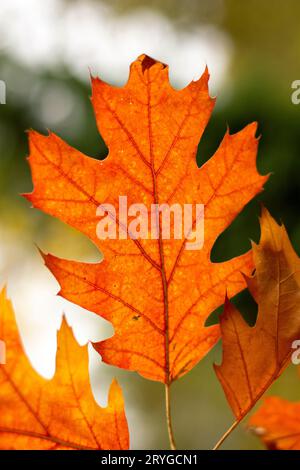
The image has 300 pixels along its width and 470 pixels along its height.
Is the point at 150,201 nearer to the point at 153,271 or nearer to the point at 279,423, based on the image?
the point at 153,271

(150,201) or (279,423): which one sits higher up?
(150,201)

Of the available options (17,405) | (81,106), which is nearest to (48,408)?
(17,405)

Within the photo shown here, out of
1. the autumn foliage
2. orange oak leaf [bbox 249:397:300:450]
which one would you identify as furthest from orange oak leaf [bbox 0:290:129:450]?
orange oak leaf [bbox 249:397:300:450]

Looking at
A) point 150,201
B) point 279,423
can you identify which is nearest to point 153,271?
point 150,201

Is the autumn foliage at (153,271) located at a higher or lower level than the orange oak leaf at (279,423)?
higher

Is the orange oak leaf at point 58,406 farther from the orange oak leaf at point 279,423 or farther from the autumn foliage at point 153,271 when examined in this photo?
the orange oak leaf at point 279,423

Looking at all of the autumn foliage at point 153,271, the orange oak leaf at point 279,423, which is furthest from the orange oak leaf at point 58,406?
the orange oak leaf at point 279,423
